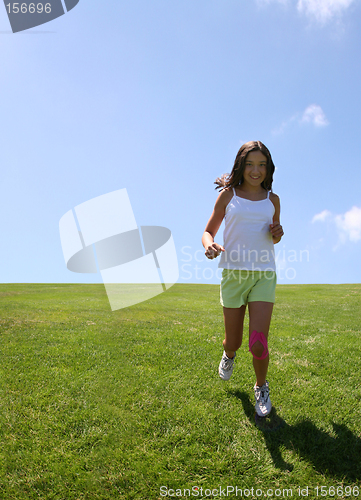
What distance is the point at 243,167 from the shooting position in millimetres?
4078

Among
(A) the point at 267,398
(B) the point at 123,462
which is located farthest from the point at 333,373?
(B) the point at 123,462

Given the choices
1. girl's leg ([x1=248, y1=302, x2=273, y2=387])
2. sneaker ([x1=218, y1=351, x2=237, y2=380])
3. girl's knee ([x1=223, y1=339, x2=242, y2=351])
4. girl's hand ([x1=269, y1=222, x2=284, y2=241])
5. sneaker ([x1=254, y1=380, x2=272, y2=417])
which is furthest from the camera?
sneaker ([x1=218, y1=351, x2=237, y2=380])

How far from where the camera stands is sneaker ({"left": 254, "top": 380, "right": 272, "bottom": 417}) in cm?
342

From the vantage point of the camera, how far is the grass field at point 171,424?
2.63 m

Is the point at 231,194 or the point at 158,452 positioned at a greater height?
the point at 231,194

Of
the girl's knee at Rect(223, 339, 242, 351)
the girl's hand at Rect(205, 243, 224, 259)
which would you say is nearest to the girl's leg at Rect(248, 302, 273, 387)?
the girl's knee at Rect(223, 339, 242, 351)

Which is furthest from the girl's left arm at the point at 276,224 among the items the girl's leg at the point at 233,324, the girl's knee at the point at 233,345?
the girl's knee at the point at 233,345

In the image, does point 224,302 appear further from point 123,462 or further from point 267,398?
point 123,462

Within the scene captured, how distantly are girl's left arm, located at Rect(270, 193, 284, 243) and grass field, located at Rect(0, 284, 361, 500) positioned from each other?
2106 millimetres

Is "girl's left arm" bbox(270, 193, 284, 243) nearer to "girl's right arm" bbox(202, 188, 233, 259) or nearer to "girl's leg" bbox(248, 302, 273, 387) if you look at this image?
"girl's right arm" bbox(202, 188, 233, 259)

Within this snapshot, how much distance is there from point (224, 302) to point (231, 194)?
1.46 meters

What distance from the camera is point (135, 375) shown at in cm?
468

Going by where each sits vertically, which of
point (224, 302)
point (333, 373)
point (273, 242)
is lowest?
point (333, 373)

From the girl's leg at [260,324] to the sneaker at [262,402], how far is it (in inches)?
2.5
